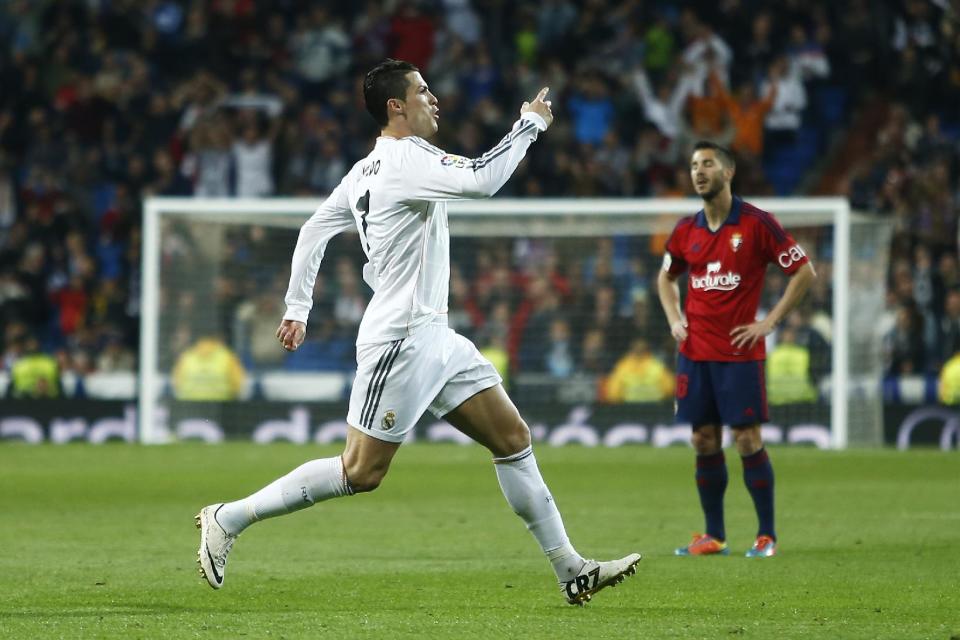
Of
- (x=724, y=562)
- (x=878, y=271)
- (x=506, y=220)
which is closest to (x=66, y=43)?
(x=506, y=220)

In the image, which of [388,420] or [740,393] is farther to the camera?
[740,393]

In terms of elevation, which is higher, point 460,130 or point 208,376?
point 460,130

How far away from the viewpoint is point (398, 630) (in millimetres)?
5715

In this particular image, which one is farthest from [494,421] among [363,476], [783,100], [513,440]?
[783,100]

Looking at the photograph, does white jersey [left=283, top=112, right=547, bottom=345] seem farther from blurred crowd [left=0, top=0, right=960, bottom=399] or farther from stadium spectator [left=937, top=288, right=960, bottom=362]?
stadium spectator [left=937, top=288, right=960, bottom=362]

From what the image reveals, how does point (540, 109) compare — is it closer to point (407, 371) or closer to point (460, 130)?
point (407, 371)

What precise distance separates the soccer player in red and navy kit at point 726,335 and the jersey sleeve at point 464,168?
255 centimetres

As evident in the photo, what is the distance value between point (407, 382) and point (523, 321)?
11025 millimetres

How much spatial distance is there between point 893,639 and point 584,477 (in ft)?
25.7

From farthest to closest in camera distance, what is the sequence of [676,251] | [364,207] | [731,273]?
[676,251], [731,273], [364,207]

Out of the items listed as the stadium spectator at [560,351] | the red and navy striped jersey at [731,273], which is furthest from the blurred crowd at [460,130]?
the red and navy striped jersey at [731,273]

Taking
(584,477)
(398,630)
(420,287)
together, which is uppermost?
(420,287)

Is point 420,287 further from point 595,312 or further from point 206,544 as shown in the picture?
point 595,312

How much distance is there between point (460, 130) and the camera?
2023cm
